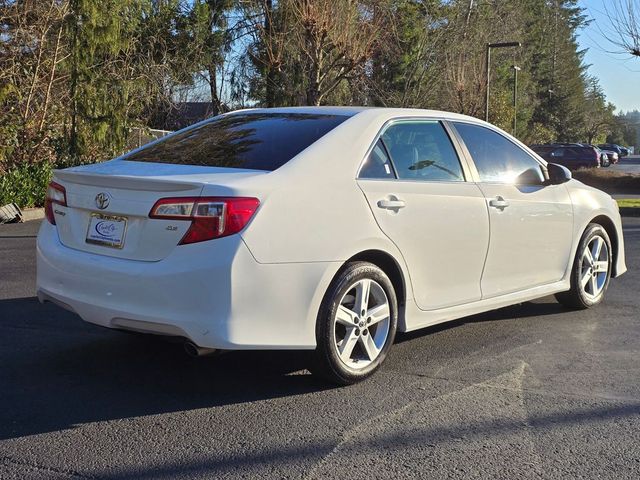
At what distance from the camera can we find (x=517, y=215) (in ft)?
18.1

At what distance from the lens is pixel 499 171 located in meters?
5.62

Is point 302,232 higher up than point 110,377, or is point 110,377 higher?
point 302,232

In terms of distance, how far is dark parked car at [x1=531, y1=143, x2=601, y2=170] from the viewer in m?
43.3

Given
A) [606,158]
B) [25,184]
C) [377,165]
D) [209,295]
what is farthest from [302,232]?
[606,158]

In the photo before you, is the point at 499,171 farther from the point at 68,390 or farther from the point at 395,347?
the point at 68,390

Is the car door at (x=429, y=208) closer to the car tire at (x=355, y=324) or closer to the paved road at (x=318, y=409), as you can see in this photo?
the car tire at (x=355, y=324)

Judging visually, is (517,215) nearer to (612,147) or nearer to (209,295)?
(209,295)

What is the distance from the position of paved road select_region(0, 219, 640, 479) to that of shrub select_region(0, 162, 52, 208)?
9956 millimetres

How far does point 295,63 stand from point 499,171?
20.1m

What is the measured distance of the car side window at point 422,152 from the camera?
4883 mm

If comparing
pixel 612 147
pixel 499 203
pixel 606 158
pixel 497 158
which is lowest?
pixel 499 203

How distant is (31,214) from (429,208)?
1164cm

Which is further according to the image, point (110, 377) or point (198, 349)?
point (110, 377)

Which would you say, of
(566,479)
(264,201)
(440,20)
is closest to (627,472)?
(566,479)
